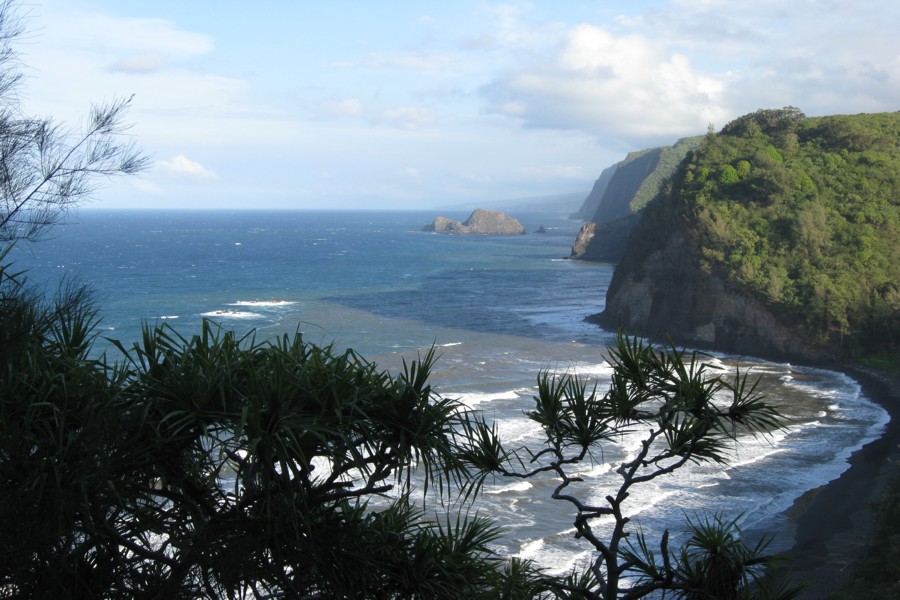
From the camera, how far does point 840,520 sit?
19125 mm

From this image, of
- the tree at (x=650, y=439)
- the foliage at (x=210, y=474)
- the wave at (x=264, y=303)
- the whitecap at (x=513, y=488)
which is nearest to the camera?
the foliage at (x=210, y=474)

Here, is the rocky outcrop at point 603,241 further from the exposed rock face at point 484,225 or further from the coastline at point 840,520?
the coastline at point 840,520

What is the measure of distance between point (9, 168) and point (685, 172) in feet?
153

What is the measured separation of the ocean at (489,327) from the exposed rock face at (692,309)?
1.72m

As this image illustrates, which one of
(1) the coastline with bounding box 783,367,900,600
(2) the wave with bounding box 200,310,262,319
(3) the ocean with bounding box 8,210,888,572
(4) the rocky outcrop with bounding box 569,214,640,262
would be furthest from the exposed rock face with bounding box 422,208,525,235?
(1) the coastline with bounding box 783,367,900,600

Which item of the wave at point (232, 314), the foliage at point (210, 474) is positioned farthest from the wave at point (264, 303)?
the foliage at point (210, 474)

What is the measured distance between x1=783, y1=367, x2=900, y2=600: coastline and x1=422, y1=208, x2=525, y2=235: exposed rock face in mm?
126624

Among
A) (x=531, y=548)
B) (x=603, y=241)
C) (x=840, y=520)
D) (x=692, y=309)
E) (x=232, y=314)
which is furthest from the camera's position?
(x=603, y=241)

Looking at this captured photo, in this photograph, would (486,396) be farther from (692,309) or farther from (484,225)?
(484,225)

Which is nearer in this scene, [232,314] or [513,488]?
[513,488]

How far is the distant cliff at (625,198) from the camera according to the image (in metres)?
96.7

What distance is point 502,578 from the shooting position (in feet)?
21.4

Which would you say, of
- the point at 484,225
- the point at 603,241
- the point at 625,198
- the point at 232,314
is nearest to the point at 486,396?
the point at 232,314

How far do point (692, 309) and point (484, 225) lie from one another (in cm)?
11053
